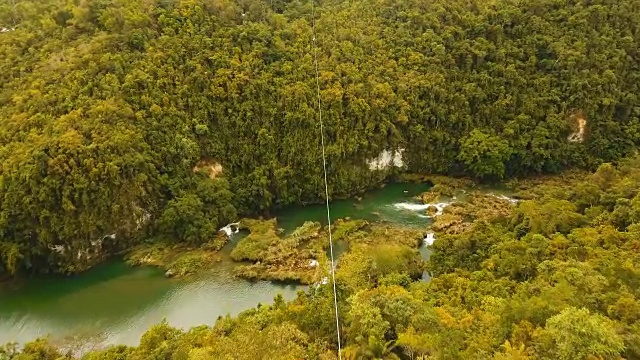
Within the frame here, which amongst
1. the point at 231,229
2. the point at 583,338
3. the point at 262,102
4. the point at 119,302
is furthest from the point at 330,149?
the point at 583,338

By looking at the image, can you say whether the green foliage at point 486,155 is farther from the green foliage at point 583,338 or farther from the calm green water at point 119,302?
the green foliage at point 583,338

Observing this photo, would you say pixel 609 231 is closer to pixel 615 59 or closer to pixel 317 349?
pixel 317 349

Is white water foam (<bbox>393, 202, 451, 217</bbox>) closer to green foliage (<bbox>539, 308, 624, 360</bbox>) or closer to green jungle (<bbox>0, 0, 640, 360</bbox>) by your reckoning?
green jungle (<bbox>0, 0, 640, 360</bbox>)

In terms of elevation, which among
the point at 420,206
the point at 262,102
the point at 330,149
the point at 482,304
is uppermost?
the point at 262,102

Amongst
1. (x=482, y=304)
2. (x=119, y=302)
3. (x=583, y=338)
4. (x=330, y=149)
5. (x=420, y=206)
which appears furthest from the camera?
(x=330, y=149)

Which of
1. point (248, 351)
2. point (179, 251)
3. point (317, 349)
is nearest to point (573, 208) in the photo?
point (317, 349)

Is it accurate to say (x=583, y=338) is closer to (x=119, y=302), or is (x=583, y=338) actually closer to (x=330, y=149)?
(x=119, y=302)

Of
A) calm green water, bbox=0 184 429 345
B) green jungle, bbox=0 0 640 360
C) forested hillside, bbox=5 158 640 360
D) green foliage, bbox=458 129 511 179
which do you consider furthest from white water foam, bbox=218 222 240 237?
green foliage, bbox=458 129 511 179
